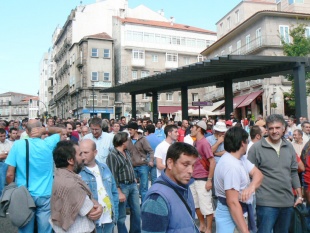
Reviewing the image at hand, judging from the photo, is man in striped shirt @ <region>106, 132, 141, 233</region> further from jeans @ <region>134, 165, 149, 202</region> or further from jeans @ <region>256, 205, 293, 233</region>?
jeans @ <region>134, 165, 149, 202</region>

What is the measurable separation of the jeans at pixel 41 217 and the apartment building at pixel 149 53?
43712 mm

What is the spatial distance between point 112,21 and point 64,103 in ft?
59.0

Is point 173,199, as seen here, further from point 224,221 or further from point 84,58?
point 84,58

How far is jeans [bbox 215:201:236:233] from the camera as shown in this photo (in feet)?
11.4

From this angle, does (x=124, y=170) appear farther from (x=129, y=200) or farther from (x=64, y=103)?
(x=64, y=103)

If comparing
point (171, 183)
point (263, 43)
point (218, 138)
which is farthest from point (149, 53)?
point (171, 183)

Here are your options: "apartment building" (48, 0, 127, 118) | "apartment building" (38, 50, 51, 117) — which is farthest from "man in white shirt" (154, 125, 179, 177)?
"apartment building" (38, 50, 51, 117)

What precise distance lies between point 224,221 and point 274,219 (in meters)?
0.99

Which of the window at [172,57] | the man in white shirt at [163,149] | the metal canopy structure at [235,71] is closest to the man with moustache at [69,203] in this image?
the man in white shirt at [163,149]

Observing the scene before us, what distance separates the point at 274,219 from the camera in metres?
4.17

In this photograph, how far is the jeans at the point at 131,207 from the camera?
5230 millimetres

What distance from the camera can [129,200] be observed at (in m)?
5.51

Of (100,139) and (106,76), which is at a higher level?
(106,76)

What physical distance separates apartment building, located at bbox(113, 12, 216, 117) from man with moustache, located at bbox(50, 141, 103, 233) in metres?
44.7
